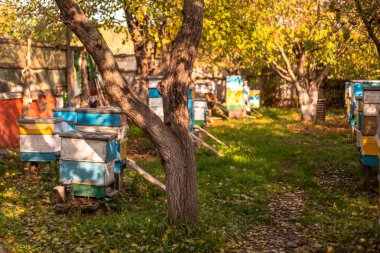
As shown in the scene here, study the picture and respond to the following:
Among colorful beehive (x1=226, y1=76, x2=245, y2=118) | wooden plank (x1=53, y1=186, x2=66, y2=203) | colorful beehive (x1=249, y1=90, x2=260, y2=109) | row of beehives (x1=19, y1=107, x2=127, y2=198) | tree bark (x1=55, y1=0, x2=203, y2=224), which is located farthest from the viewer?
colorful beehive (x1=249, y1=90, x2=260, y2=109)

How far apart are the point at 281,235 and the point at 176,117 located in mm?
2512

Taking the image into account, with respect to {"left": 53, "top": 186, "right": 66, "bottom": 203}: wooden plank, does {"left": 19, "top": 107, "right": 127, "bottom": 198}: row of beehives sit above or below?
above

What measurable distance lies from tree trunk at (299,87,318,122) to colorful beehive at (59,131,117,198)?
14.9m

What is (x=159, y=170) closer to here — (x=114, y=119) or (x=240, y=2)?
(x=114, y=119)

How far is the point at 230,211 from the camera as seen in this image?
8492mm

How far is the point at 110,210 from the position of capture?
8.09 m

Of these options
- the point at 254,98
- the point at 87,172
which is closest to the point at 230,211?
the point at 87,172

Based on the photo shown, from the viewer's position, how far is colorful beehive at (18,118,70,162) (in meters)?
9.97

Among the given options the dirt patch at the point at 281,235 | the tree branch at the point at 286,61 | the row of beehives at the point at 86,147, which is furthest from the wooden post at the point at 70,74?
the dirt patch at the point at 281,235

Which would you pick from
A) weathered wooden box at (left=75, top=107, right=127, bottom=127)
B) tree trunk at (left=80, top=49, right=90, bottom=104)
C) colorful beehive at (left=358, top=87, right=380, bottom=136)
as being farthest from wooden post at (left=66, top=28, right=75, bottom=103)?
colorful beehive at (left=358, top=87, right=380, bottom=136)

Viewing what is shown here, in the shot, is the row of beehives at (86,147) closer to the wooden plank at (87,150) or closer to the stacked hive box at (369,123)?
the wooden plank at (87,150)

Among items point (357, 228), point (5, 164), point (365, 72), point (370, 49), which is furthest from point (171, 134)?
point (365, 72)

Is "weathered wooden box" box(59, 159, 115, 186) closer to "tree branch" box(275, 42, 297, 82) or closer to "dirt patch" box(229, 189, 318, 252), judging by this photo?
"dirt patch" box(229, 189, 318, 252)

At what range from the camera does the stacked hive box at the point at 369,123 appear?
349 inches
